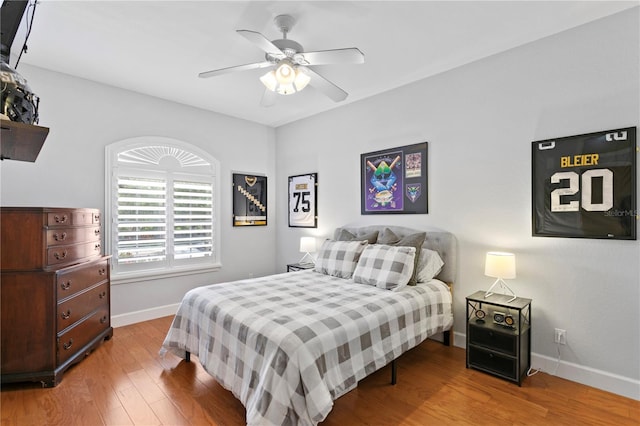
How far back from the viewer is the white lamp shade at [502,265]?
2621 mm

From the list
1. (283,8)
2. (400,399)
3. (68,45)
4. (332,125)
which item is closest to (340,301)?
(400,399)

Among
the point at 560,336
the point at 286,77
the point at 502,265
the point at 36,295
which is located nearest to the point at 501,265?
the point at 502,265

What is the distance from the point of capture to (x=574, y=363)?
2.57 m

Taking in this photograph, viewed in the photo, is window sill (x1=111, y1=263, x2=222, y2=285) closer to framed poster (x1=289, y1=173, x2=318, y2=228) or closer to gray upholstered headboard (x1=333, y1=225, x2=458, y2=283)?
framed poster (x1=289, y1=173, x2=318, y2=228)

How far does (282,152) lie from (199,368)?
11.6 feet

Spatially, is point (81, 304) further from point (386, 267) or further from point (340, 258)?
point (386, 267)

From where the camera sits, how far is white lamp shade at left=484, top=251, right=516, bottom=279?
2621 mm

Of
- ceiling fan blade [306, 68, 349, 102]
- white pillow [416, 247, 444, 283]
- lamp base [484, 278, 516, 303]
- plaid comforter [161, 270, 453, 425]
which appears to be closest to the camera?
plaid comforter [161, 270, 453, 425]

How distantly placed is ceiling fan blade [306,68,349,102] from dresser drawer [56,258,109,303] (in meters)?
2.65

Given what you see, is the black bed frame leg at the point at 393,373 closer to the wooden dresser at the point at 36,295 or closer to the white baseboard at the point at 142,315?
the wooden dresser at the point at 36,295

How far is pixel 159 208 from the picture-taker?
4.06 metres

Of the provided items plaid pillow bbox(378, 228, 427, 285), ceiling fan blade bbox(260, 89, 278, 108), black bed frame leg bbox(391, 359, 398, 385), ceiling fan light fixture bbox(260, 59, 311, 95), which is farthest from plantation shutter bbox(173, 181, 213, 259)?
black bed frame leg bbox(391, 359, 398, 385)

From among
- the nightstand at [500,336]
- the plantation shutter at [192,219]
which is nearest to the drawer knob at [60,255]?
the plantation shutter at [192,219]

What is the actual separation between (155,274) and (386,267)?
2940 mm
